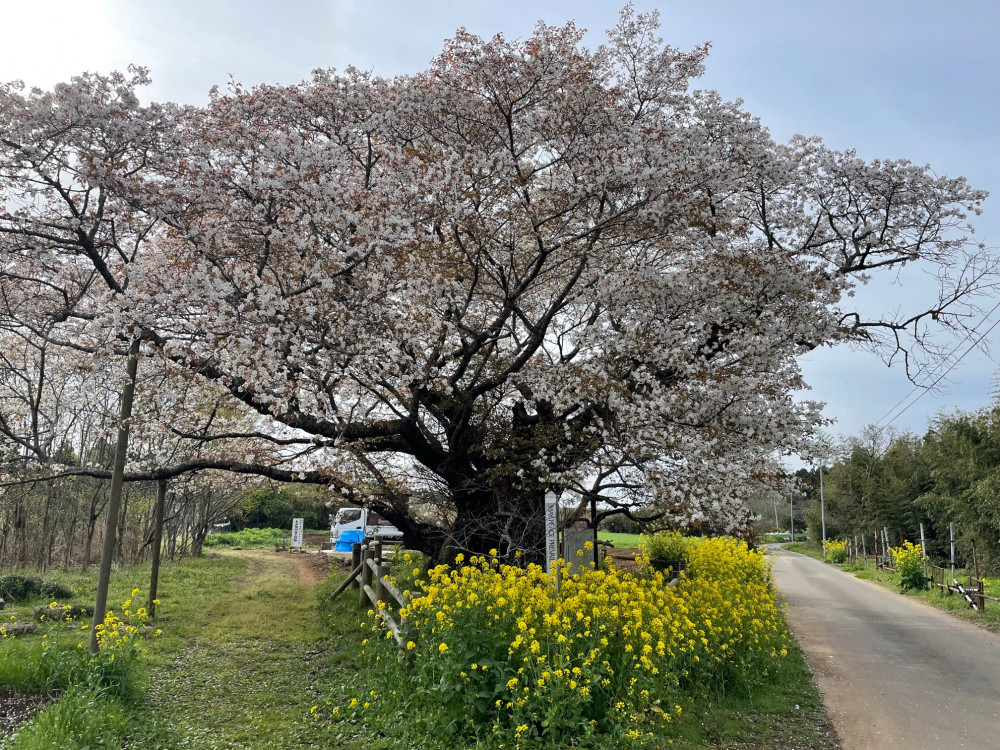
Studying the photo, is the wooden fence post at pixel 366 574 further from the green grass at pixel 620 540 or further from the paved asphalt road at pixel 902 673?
the green grass at pixel 620 540

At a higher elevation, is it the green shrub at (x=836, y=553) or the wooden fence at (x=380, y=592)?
the wooden fence at (x=380, y=592)

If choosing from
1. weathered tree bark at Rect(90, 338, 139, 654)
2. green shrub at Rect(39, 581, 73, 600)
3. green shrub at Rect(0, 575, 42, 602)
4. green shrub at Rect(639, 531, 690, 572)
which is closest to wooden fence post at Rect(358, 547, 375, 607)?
weathered tree bark at Rect(90, 338, 139, 654)

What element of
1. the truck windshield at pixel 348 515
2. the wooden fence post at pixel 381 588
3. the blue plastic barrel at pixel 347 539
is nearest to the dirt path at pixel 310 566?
the blue plastic barrel at pixel 347 539

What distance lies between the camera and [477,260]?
28.1 feet

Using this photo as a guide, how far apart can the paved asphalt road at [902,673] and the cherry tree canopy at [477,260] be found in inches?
91.5

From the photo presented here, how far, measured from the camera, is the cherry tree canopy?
7918mm

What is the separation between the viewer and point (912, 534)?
29781 mm

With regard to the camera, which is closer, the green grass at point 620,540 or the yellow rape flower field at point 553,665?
the yellow rape flower field at point 553,665

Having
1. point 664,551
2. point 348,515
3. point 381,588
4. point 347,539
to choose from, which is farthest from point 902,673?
point 348,515

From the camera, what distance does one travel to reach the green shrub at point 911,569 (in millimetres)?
15992

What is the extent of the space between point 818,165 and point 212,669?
34.4 ft

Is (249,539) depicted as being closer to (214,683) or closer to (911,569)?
(214,683)

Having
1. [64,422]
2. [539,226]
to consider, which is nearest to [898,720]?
[539,226]

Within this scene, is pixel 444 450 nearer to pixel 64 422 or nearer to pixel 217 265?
pixel 217 265
